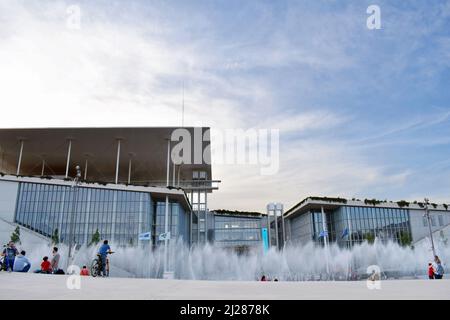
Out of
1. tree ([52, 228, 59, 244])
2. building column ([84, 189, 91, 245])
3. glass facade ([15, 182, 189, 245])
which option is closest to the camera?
tree ([52, 228, 59, 244])

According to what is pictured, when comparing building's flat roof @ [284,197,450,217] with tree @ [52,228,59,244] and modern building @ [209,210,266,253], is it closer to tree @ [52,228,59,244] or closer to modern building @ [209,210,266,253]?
modern building @ [209,210,266,253]

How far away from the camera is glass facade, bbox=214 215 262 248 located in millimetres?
62094

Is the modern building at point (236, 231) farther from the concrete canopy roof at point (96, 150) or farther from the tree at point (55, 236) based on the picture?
the tree at point (55, 236)

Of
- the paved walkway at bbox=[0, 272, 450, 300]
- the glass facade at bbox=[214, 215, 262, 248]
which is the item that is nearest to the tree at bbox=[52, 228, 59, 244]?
the glass facade at bbox=[214, 215, 262, 248]

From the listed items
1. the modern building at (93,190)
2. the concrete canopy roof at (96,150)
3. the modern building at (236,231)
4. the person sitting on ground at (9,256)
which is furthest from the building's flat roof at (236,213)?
the person sitting on ground at (9,256)

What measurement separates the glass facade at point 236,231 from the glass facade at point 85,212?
19835mm

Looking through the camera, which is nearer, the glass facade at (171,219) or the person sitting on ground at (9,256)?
the person sitting on ground at (9,256)

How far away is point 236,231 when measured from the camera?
6272 centimetres

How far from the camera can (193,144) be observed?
49312mm

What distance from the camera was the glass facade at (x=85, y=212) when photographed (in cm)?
4188

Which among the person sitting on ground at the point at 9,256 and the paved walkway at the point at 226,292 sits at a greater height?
the person sitting on ground at the point at 9,256

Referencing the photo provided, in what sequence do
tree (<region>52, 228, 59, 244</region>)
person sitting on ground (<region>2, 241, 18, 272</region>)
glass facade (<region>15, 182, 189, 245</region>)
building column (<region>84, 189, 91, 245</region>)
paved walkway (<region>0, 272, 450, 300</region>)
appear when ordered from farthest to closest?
building column (<region>84, 189, 91, 245</region>) < glass facade (<region>15, 182, 189, 245</region>) < tree (<region>52, 228, 59, 244</region>) < person sitting on ground (<region>2, 241, 18, 272</region>) < paved walkway (<region>0, 272, 450, 300</region>)

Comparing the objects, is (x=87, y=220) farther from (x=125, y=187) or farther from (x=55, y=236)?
(x=125, y=187)

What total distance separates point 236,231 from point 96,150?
27058 millimetres
